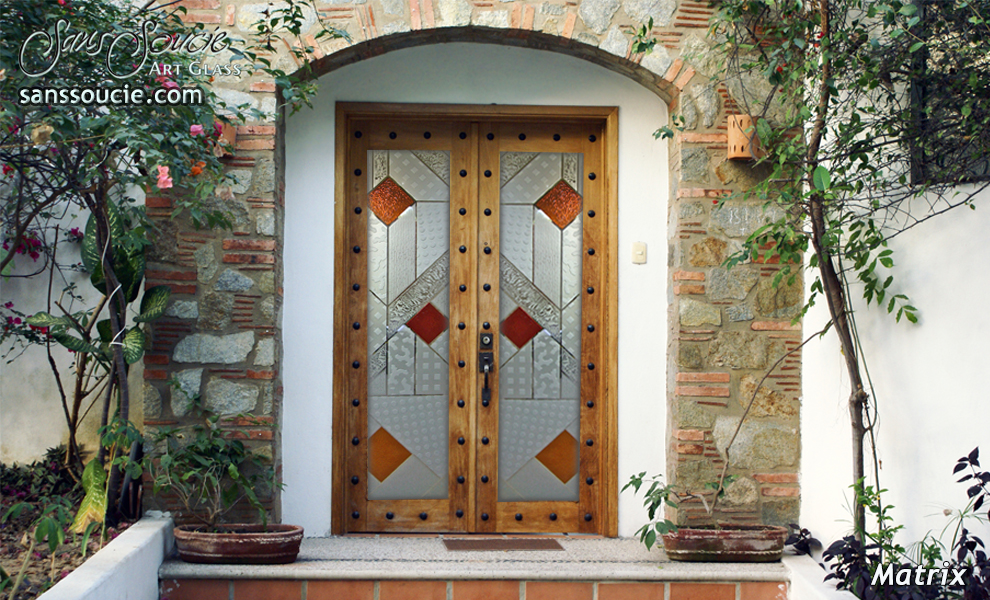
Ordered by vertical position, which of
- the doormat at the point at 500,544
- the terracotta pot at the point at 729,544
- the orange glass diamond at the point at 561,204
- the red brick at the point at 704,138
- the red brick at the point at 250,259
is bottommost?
the doormat at the point at 500,544

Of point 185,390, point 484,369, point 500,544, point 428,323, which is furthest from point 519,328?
point 185,390

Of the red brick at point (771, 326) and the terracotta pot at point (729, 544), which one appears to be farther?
the red brick at point (771, 326)

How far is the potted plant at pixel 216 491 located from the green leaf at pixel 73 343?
47 cm

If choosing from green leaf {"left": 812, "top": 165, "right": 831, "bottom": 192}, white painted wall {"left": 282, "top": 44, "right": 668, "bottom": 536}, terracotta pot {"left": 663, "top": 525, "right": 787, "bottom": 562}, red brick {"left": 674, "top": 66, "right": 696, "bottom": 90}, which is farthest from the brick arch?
terracotta pot {"left": 663, "top": 525, "right": 787, "bottom": 562}

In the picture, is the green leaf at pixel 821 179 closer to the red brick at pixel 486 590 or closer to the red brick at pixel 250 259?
the red brick at pixel 486 590

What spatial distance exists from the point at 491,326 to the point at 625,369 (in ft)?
2.31

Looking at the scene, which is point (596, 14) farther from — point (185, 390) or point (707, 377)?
point (185, 390)

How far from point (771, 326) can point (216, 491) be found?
257cm

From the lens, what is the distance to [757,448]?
370 centimetres

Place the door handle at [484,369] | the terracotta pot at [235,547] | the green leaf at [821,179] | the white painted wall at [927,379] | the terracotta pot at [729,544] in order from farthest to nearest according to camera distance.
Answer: the door handle at [484,369], the terracotta pot at [729,544], the terracotta pot at [235,547], the green leaf at [821,179], the white painted wall at [927,379]

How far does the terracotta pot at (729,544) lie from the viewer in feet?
11.0

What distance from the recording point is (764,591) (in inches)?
129

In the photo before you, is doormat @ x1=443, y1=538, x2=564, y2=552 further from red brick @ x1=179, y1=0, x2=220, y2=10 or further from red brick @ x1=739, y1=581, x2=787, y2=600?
A: red brick @ x1=179, y1=0, x2=220, y2=10

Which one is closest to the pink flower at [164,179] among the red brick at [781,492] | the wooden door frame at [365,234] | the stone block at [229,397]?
the stone block at [229,397]
